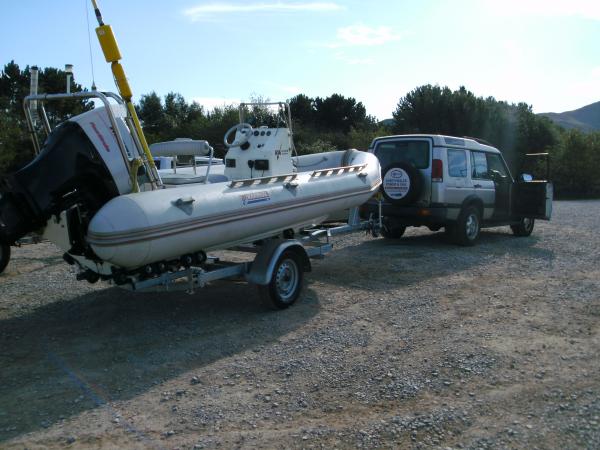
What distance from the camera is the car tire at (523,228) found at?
12047mm

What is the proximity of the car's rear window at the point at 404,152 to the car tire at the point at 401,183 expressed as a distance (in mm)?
248

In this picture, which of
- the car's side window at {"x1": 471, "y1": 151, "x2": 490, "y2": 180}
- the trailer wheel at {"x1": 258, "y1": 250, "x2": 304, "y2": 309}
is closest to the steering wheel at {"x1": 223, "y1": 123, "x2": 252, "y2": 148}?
the trailer wheel at {"x1": 258, "y1": 250, "x2": 304, "y2": 309}

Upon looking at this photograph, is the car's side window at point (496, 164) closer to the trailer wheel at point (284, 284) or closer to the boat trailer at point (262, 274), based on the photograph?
the boat trailer at point (262, 274)

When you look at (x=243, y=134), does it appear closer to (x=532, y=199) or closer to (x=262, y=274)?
(x=262, y=274)

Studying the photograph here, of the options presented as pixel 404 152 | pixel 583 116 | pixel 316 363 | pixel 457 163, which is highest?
pixel 583 116

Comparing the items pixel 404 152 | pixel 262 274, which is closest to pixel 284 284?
pixel 262 274

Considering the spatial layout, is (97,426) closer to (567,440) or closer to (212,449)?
(212,449)

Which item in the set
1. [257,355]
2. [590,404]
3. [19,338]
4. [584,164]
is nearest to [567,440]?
[590,404]

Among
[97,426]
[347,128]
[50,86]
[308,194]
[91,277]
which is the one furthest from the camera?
[347,128]

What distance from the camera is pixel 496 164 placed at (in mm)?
11516

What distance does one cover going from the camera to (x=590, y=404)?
4.12m

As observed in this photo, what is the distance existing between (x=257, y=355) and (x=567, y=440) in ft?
8.67

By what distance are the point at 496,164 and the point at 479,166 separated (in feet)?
2.55

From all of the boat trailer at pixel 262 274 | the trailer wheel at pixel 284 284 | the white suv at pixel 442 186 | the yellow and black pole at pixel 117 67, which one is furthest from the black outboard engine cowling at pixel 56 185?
the white suv at pixel 442 186
